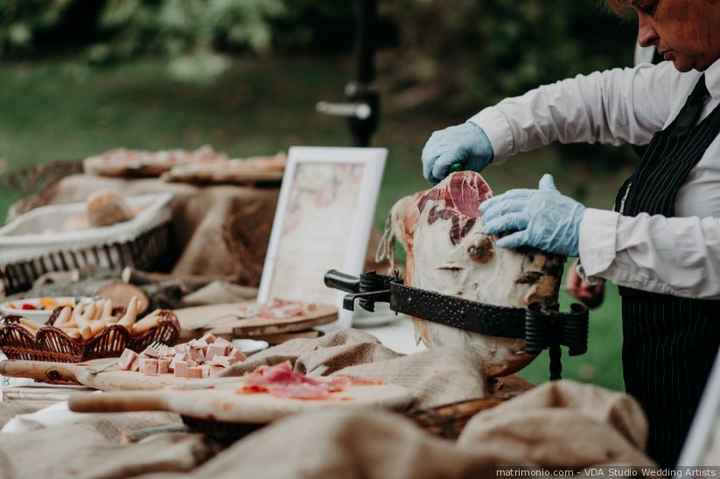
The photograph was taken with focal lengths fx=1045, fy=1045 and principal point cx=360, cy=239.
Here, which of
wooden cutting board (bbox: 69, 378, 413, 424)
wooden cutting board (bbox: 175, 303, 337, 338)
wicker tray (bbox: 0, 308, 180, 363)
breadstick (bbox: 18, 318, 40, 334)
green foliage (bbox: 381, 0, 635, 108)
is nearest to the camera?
wooden cutting board (bbox: 69, 378, 413, 424)

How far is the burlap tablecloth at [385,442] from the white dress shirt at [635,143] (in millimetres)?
386

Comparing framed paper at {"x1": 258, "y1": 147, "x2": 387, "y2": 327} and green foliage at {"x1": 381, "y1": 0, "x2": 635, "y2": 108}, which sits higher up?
green foliage at {"x1": 381, "y1": 0, "x2": 635, "y2": 108}

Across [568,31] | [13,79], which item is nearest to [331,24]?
[568,31]

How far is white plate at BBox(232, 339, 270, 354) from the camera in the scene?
2.96 metres

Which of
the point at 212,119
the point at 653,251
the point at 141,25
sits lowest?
the point at 653,251

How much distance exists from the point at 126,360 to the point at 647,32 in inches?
57.1

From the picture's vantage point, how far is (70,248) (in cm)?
396

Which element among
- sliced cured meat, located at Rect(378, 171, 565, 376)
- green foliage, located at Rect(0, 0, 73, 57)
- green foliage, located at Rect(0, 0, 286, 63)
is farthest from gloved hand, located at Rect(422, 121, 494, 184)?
green foliage, located at Rect(0, 0, 73, 57)

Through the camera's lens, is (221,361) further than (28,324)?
No

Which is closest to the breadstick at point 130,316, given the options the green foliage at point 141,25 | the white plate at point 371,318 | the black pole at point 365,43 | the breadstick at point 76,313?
the breadstick at point 76,313

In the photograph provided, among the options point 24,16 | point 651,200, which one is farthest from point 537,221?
point 24,16

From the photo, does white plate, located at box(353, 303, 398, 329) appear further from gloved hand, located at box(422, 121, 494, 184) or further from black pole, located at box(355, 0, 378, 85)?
black pole, located at box(355, 0, 378, 85)

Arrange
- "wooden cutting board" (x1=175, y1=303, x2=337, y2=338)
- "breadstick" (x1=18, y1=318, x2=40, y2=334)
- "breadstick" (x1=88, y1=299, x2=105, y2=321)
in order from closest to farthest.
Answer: "breadstick" (x1=18, y1=318, x2=40, y2=334), "breadstick" (x1=88, y1=299, x2=105, y2=321), "wooden cutting board" (x1=175, y1=303, x2=337, y2=338)

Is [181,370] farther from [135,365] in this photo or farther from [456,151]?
[456,151]
